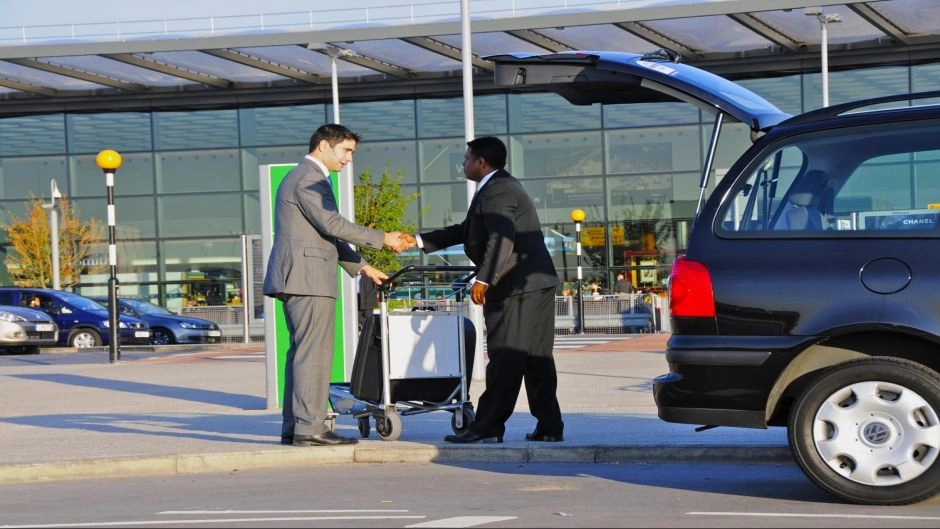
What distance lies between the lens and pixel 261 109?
36438mm

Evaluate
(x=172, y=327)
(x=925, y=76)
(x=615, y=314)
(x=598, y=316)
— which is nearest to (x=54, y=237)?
(x=172, y=327)

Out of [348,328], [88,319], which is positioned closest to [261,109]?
[88,319]

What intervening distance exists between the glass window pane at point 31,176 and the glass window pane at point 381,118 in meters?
6.80

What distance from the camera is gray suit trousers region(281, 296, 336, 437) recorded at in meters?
8.74

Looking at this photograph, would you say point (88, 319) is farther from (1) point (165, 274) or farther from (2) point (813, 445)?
(2) point (813, 445)

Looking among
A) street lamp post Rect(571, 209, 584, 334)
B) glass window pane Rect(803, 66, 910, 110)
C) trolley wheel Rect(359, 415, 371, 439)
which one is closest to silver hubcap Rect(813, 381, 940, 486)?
trolley wheel Rect(359, 415, 371, 439)

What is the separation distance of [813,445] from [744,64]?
27.4 metres

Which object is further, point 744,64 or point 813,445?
point 744,64

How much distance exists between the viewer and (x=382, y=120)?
36.0 m

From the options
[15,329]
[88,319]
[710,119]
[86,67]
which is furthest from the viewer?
[710,119]

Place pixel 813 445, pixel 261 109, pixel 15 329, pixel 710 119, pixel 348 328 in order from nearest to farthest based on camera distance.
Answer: pixel 813 445, pixel 348 328, pixel 15 329, pixel 710 119, pixel 261 109

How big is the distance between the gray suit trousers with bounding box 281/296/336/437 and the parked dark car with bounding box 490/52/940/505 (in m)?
2.59

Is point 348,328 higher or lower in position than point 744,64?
lower

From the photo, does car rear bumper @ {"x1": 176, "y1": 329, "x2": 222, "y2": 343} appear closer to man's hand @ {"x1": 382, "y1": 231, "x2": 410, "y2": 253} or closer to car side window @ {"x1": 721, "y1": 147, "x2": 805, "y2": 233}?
man's hand @ {"x1": 382, "y1": 231, "x2": 410, "y2": 253}
